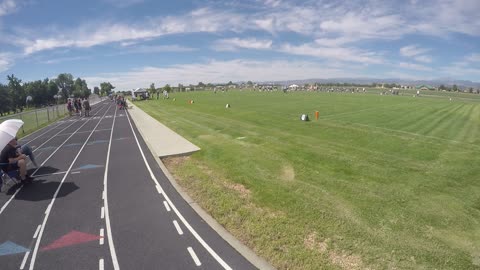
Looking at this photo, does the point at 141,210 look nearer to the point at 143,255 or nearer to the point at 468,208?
the point at 143,255

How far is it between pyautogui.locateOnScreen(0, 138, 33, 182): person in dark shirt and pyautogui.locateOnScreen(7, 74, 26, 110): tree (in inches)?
3695

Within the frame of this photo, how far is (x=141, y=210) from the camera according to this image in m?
8.44

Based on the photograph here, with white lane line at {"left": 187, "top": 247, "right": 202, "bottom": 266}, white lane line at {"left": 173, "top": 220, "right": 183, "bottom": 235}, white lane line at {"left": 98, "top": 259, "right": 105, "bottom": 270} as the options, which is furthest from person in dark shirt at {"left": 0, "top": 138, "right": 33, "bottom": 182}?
white lane line at {"left": 187, "top": 247, "right": 202, "bottom": 266}

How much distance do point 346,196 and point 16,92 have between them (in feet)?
355

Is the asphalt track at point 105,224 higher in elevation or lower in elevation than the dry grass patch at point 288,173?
lower

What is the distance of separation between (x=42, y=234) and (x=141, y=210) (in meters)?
2.39

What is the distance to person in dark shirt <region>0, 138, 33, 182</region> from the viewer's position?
1034cm

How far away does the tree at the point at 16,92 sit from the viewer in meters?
87.1

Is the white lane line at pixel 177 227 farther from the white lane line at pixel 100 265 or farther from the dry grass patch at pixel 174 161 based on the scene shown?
the dry grass patch at pixel 174 161

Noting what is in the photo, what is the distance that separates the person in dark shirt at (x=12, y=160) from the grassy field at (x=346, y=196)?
524 centimetres

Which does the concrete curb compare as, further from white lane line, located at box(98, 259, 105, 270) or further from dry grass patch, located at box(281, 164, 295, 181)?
dry grass patch, located at box(281, 164, 295, 181)

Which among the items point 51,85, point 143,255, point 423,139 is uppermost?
point 51,85

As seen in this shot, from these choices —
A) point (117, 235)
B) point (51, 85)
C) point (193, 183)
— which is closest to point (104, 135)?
point (193, 183)

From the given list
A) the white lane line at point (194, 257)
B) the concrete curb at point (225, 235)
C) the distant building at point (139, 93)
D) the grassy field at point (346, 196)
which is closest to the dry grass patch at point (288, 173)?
the grassy field at point (346, 196)
